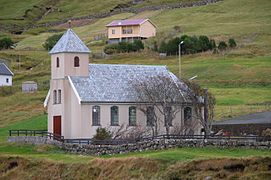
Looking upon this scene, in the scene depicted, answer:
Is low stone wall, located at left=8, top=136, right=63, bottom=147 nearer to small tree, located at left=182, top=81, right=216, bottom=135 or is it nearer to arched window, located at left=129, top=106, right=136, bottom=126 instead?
arched window, located at left=129, top=106, right=136, bottom=126

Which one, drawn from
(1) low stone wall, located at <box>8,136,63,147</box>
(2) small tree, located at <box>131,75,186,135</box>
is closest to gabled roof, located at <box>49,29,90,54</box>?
(2) small tree, located at <box>131,75,186,135</box>

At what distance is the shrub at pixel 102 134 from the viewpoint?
65125mm

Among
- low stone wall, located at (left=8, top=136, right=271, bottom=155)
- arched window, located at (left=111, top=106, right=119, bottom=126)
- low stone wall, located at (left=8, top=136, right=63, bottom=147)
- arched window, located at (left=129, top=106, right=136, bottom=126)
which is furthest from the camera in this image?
arched window, located at (left=129, top=106, right=136, bottom=126)

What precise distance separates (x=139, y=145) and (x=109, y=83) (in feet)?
43.7

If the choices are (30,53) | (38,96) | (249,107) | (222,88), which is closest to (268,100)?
(249,107)

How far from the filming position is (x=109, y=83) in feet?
229

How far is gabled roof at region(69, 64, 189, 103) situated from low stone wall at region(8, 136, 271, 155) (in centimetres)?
500

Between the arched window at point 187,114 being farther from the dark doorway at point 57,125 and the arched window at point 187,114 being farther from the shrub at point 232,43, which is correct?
the shrub at point 232,43

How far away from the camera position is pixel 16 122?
8169 centimetres

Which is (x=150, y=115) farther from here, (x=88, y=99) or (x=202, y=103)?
(x=88, y=99)

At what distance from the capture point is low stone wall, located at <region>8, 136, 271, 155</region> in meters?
52.8

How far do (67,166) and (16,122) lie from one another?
3016 centimetres

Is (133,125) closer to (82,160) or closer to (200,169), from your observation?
(82,160)

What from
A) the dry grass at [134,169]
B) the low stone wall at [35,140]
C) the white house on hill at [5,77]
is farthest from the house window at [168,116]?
the white house on hill at [5,77]
